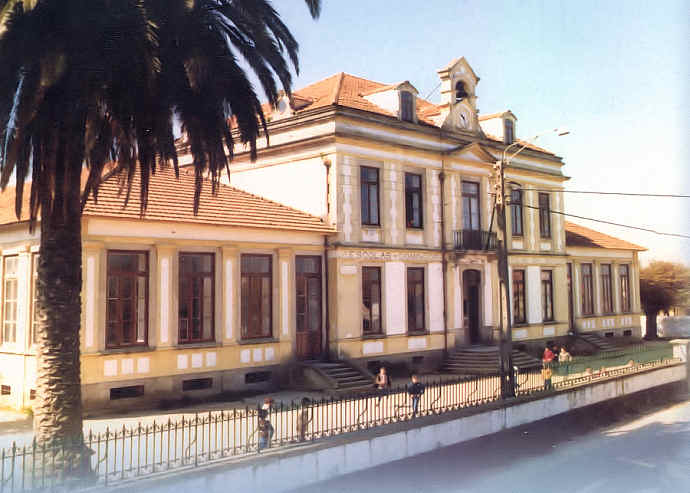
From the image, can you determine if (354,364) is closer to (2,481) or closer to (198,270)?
(198,270)

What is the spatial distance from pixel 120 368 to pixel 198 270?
358cm

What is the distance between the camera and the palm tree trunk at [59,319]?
426 inches

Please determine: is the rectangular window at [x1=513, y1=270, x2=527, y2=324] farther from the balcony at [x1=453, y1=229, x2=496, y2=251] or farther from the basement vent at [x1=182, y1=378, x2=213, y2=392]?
the basement vent at [x1=182, y1=378, x2=213, y2=392]

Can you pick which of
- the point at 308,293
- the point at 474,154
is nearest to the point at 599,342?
the point at 474,154

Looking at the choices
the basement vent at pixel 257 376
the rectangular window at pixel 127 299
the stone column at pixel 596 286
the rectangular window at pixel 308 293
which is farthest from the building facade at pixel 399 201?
the stone column at pixel 596 286

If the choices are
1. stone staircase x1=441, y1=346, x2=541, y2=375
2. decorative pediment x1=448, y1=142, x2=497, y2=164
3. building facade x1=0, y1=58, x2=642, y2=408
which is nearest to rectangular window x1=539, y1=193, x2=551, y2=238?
building facade x1=0, y1=58, x2=642, y2=408

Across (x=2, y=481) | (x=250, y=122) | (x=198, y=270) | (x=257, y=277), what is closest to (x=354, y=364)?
(x=257, y=277)

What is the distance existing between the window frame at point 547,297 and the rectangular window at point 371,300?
1128 centimetres

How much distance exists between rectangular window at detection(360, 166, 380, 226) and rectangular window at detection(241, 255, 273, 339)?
4604 millimetres

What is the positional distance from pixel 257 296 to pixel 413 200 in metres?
8.09

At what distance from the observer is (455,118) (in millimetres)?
27938

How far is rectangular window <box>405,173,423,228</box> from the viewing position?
26000 mm

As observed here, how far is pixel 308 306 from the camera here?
22891 mm

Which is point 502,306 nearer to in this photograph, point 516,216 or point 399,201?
point 399,201
